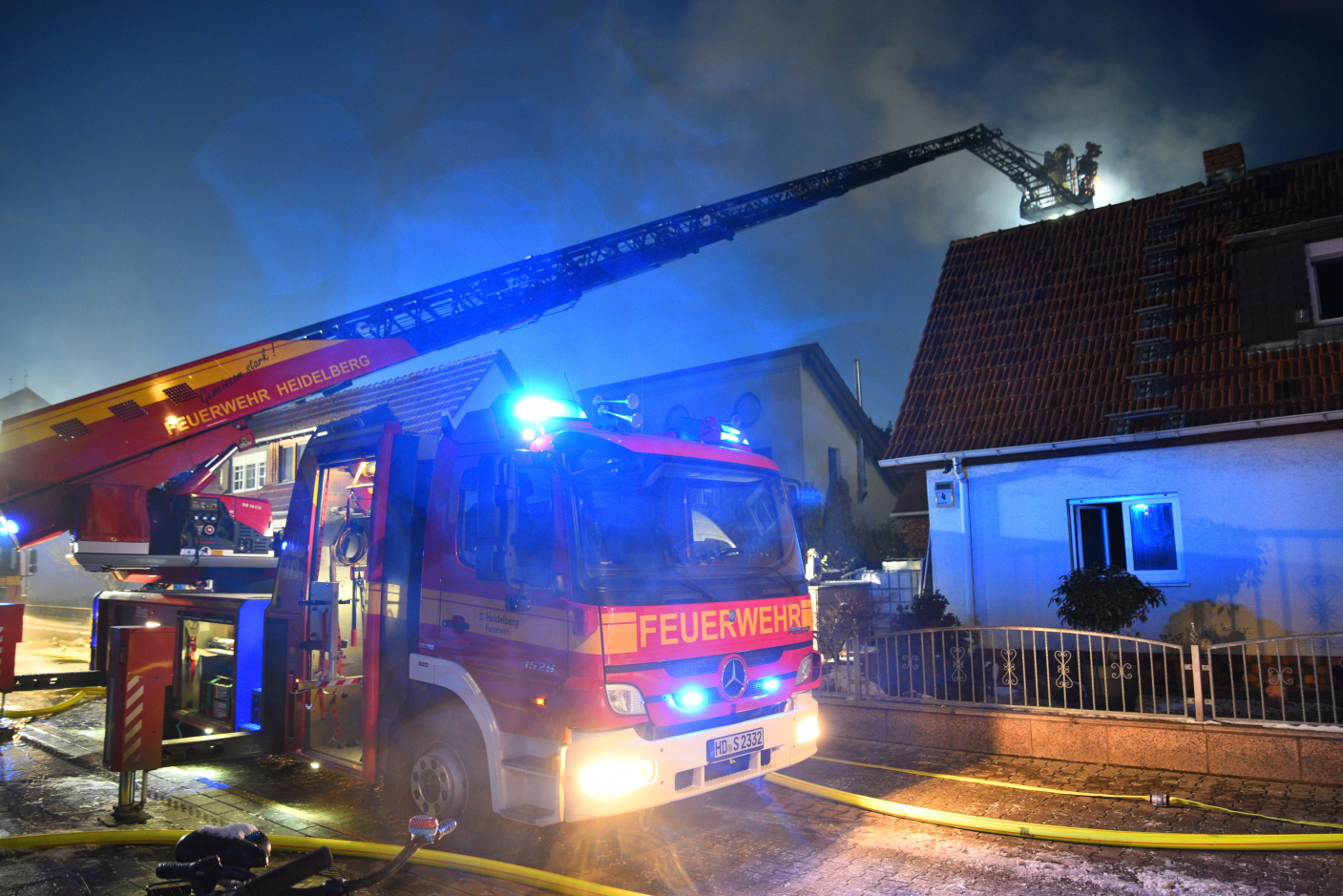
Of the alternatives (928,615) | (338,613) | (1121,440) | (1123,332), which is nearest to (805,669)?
(338,613)

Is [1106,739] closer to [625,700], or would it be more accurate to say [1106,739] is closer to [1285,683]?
[1285,683]

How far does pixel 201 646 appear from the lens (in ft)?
27.0

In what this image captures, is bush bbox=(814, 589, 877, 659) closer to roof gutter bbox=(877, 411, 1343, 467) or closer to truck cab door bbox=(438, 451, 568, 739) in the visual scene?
roof gutter bbox=(877, 411, 1343, 467)

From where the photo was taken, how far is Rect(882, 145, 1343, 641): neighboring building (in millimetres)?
10211

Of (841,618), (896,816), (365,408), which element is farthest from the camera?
(365,408)

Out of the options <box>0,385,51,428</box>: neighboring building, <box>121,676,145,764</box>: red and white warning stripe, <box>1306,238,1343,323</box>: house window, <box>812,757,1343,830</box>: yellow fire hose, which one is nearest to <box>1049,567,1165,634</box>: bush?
<box>812,757,1343,830</box>: yellow fire hose

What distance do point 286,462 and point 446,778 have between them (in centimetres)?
2243

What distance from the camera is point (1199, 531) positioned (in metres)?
10.7

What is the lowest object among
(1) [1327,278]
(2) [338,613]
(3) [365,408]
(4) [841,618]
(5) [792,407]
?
(4) [841,618]

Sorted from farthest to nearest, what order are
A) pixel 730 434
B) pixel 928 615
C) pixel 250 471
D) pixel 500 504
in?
pixel 250 471 < pixel 928 615 < pixel 730 434 < pixel 500 504

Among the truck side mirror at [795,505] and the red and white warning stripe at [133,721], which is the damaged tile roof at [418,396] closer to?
the red and white warning stripe at [133,721]

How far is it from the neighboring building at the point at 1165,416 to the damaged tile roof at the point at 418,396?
480 inches

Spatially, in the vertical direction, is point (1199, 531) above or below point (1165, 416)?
below

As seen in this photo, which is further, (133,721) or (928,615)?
(928,615)
